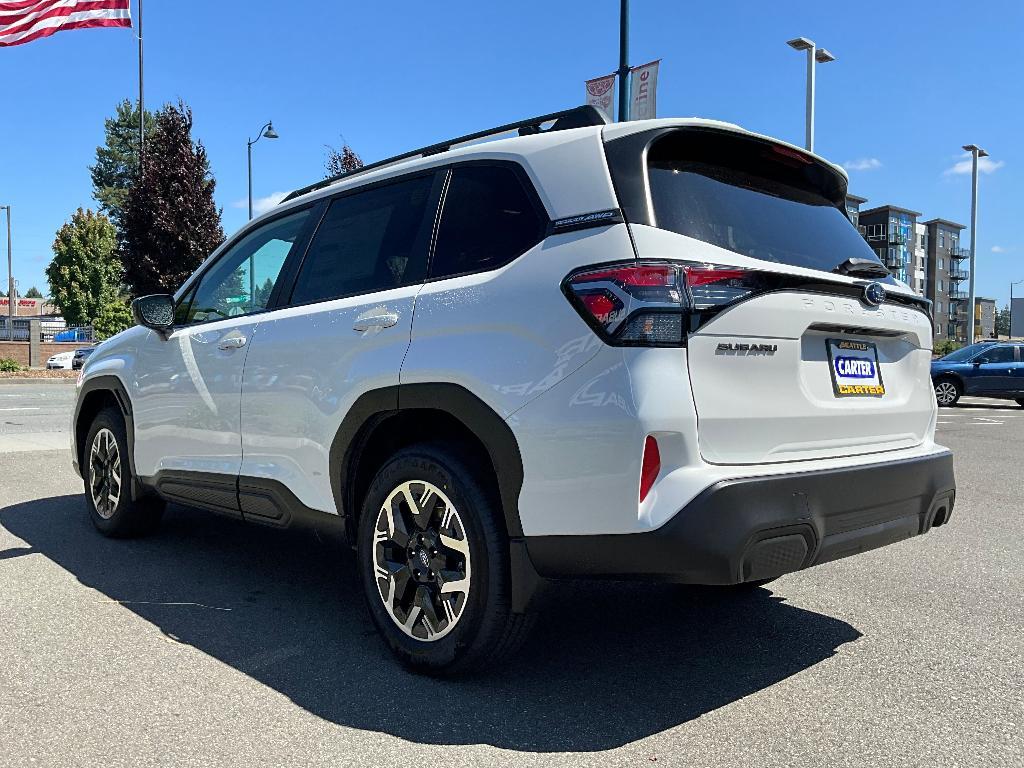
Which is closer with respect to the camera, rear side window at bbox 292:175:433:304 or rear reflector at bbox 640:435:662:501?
rear reflector at bbox 640:435:662:501

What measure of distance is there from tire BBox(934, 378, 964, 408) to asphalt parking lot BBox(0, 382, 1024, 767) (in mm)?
18534

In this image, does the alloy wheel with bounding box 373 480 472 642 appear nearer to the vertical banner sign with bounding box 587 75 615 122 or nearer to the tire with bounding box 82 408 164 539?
the tire with bounding box 82 408 164 539

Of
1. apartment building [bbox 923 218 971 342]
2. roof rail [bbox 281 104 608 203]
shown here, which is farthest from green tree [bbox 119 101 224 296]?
apartment building [bbox 923 218 971 342]

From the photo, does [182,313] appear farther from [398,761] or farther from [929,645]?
[929,645]

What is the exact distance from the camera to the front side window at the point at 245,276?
4266mm

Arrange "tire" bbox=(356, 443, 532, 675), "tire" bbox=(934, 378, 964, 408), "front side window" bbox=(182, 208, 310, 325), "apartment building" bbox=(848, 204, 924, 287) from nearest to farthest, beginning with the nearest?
1. "tire" bbox=(356, 443, 532, 675)
2. "front side window" bbox=(182, 208, 310, 325)
3. "tire" bbox=(934, 378, 964, 408)
4. "apartment building" bbox=(848, 204, 924, 287)

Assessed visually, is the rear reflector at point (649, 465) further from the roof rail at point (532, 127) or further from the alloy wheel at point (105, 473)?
the alloy wheel at point (105, 473)

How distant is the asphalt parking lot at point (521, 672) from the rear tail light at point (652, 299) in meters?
1.24

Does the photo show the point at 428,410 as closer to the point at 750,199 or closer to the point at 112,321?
the point at 750,199

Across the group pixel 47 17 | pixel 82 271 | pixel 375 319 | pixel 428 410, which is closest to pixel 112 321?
pixel 82 271

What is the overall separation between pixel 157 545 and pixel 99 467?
67cm

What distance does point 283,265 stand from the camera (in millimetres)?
4207

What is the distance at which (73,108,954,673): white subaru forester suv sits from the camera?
262 centimetres

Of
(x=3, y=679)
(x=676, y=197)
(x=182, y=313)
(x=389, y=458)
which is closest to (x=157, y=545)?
(x=182, y=313)
